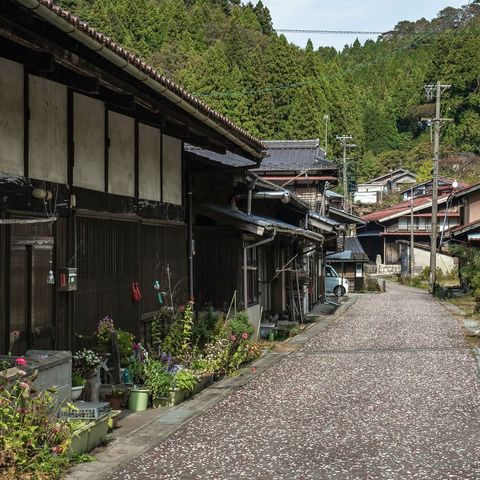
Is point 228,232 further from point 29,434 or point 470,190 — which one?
point 470,190

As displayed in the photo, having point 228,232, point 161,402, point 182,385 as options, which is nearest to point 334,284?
point 228,232

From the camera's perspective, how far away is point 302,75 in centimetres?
6812

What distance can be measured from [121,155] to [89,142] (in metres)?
1.09

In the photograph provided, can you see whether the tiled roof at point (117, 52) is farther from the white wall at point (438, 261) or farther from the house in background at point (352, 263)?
the white wall at point (438, 261)

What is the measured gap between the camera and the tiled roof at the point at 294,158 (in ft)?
102

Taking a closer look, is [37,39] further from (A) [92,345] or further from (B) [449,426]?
(B) [449,426]

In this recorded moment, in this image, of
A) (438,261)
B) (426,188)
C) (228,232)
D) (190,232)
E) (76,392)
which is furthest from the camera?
(426,188)

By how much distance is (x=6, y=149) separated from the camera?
7602 mm

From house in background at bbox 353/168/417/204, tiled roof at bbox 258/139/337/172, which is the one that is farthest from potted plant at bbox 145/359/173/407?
house in background at bbox 353/168/417/204

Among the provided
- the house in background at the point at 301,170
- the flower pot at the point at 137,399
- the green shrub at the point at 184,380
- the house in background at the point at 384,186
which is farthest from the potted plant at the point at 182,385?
the house in background at the point at 384,186

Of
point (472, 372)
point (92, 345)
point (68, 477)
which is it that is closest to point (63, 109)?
point (92, 345)

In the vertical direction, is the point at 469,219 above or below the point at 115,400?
above

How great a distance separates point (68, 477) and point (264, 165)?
2589 centimetres

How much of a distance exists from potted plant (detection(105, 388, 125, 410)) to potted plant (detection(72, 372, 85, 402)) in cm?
76
